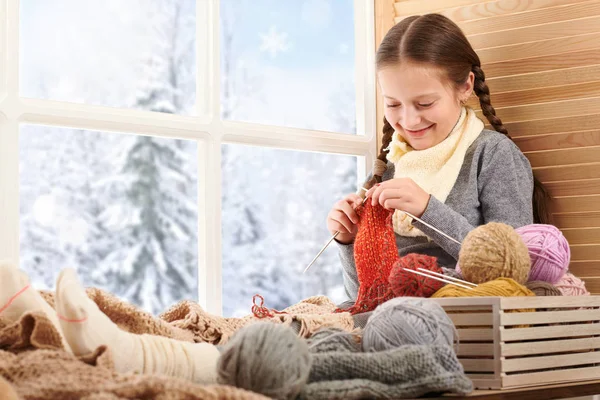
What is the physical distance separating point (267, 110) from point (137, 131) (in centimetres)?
147

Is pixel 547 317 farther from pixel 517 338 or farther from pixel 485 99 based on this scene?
pixel 485 99

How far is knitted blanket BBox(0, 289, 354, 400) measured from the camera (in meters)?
0.90

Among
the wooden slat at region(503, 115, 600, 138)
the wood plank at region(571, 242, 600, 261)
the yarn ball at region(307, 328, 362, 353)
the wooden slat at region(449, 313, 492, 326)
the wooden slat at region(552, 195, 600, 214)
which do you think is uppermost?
the wooden slat at region(503, 115, 600, 138)

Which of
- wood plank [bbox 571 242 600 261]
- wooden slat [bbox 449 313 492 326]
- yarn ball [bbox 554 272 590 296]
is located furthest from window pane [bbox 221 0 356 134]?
wooden slat [bbox 449 313 492 326]

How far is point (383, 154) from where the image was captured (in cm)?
207

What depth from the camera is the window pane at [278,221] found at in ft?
11.8

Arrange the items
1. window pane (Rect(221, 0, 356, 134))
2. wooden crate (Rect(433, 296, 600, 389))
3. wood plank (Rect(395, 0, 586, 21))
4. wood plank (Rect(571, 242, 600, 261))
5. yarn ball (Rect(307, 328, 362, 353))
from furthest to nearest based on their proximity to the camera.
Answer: window pane (Rect(221, 0, 356, 134)), wood plank (Rect(395, 0, 586, 21)), wood plank (Rect(571, 242, 600, 261)), wooden crate (Rect(433, 296, 600, 389)), yarn ball (Rect(307, 328, 362, 353))

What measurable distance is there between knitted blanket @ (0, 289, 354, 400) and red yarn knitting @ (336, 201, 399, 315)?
0.17 meters

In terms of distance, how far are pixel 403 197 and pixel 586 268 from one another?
1.77ft

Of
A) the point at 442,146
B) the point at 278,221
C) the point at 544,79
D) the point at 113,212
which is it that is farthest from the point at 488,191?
the point at 113,212

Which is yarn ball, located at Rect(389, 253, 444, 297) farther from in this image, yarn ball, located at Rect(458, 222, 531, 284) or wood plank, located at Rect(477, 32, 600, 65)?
wood plank, located at Rect(477, 32, 600, 65)

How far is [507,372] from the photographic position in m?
1.30

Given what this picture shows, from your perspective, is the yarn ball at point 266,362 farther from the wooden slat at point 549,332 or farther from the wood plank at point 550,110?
the wood plank at point 550,110

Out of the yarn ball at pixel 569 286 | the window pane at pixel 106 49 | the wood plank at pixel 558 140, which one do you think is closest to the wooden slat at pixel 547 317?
the yarn ball at pixel 569 286
